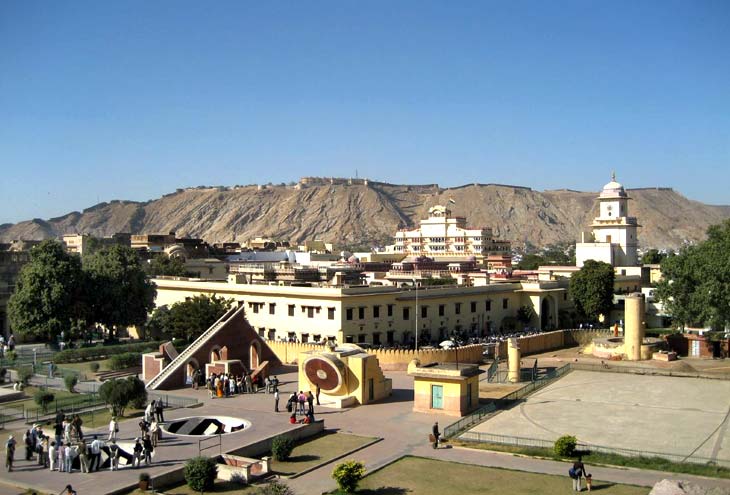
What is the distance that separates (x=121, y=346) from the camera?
47.0 metres

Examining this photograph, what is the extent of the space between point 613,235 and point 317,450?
66.7 metres

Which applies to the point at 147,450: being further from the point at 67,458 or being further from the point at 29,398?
the point at 29,398

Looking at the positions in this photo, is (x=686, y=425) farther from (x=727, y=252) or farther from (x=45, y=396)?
(x=45, y=396)

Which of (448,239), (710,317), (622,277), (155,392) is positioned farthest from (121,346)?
(448,239)

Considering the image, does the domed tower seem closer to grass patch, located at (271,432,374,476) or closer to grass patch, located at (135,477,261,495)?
grass patch, located at (271,432,374,476)

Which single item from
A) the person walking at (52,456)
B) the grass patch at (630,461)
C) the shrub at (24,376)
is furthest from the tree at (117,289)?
the grass patch at (630,461)

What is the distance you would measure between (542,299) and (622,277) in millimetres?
14796

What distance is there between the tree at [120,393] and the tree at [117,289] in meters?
20.4

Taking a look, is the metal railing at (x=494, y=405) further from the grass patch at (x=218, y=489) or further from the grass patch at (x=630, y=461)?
the grass patch at (x=218, y=489)

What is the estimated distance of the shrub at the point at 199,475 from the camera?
21791 mm

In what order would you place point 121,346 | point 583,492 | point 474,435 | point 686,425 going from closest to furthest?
point 583,492
point 474,435
point 686,425
point 121,346

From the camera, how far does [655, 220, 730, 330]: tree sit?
4744cm

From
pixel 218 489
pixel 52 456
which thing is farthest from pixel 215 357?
pixel 218 489

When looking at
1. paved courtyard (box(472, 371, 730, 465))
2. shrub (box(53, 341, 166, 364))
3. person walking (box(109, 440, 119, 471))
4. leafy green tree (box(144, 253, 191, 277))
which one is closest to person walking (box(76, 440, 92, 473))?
person walking (box(109, 440, 119, 471))
